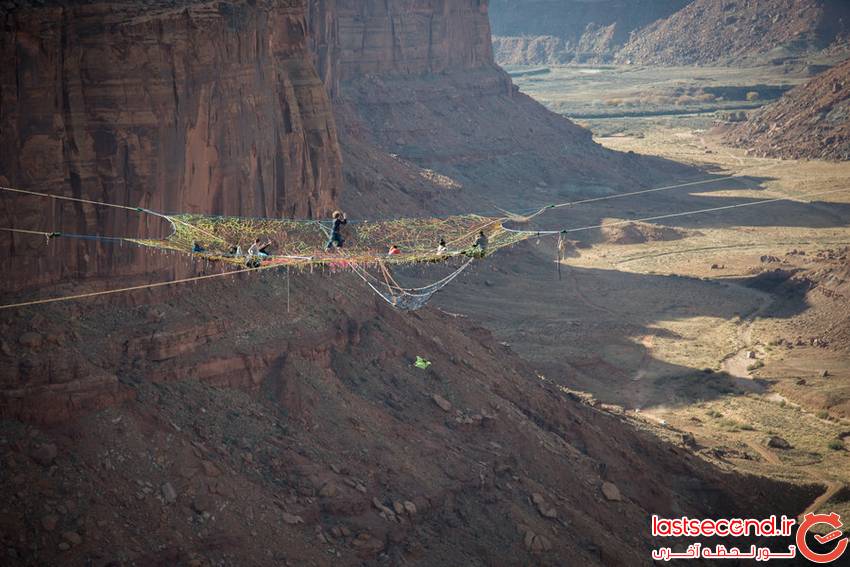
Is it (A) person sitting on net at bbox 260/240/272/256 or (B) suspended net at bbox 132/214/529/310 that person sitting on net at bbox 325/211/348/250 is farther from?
(A) person sitting on net at bbox 260/240/272/256

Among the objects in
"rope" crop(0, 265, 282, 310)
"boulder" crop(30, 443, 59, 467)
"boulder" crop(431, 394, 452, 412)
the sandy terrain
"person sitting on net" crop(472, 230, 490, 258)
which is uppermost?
"person sitting on net" crop(472, 230, 490, 258)

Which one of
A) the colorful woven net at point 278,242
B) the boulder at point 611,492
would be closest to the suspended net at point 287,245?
the colorful woven net at point 278,242

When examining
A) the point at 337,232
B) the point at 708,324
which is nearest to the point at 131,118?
the point at 337,232

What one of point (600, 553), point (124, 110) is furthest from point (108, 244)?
point (600, 553)

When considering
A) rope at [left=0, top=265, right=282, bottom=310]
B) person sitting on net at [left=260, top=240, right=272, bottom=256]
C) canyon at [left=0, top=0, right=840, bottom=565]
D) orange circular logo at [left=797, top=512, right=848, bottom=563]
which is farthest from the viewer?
orange circular logo at [left=797, top=512, right=848, bottom=563]

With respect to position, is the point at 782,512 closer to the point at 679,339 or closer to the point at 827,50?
the point at 679,339

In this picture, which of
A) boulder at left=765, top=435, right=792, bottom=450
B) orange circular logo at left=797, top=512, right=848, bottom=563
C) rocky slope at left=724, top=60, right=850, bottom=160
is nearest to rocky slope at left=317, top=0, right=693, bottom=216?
rocky slope at left=724, top=60, right=850, bottom=160

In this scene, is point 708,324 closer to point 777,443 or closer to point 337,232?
point 777,443
